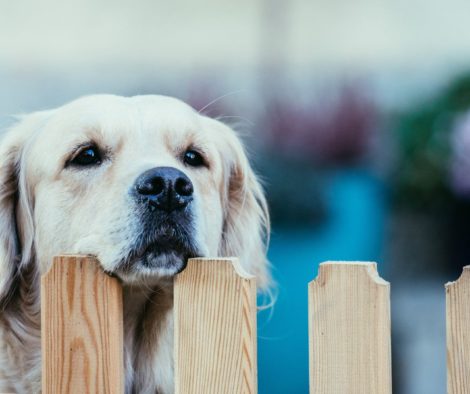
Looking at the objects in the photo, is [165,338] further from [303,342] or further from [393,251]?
[393,251]

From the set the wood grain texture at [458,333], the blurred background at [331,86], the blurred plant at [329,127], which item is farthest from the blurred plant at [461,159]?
the wood grain texture at [458,333]

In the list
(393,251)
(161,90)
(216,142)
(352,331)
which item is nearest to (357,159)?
(393,251)

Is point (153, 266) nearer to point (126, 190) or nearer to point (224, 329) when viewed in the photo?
point (126, 190)

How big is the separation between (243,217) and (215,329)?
1.08m

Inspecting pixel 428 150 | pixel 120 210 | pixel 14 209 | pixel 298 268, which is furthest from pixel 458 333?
pixel 428 150

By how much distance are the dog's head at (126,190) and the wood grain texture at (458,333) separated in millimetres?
637

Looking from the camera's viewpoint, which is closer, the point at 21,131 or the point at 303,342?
the point at 21,131

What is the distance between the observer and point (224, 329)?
1.73m

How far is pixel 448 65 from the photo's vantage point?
5.47m

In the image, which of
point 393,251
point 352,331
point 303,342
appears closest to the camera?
point 352,331

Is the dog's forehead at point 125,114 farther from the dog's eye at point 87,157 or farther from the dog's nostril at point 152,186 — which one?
the dog's nostril at point 152,186

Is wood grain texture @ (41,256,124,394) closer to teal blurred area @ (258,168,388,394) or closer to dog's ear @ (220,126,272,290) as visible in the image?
dog's ear @ (220,126,272,290)

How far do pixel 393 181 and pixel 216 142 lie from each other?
262 cm

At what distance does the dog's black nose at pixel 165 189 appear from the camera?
2.06 meters
